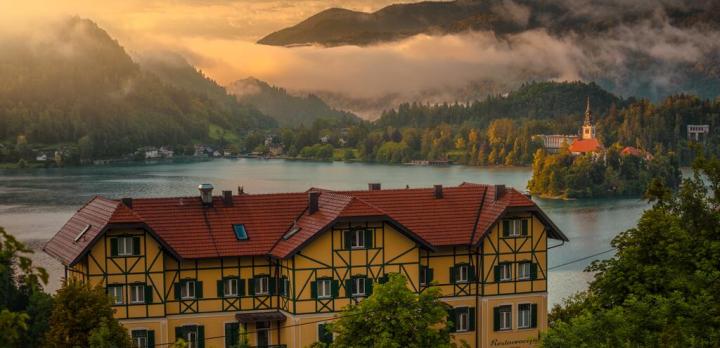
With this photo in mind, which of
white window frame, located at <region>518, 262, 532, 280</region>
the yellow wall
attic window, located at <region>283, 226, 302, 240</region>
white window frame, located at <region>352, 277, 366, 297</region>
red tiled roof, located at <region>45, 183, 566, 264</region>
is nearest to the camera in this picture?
the yellow wall

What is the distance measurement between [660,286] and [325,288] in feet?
27.6

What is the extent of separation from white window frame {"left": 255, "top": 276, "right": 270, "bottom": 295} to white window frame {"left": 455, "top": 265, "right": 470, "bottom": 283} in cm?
530

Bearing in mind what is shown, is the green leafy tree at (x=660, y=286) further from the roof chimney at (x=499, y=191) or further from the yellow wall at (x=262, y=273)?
the yellow wall at (x=262, y=273)

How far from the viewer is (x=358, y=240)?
29062 millimetres

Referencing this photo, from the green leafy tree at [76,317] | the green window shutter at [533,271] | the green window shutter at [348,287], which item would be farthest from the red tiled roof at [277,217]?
the green leafy tree at [76,317]

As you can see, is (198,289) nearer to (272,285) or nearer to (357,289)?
(272,285)

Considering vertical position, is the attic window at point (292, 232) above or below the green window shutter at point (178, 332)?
above

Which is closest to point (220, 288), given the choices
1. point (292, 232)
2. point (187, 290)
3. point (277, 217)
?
point (187, 290)

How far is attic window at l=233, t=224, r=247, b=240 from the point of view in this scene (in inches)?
1162

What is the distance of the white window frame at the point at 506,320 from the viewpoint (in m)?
31.0

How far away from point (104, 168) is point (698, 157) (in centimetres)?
13620

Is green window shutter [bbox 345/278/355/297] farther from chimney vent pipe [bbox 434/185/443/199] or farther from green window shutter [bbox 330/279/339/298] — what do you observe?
chimney vent pipe [bbox 434/185/443/199]

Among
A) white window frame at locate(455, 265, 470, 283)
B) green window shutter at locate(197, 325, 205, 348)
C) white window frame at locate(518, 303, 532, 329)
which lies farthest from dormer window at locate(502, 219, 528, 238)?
green window shutter at locate(197, 325, 205, 348)

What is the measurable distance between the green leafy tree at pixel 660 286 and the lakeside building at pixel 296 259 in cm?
234
